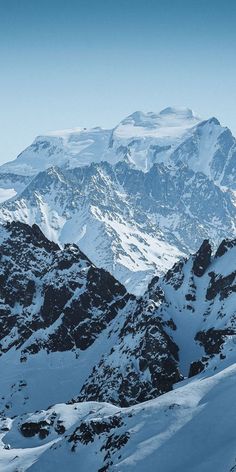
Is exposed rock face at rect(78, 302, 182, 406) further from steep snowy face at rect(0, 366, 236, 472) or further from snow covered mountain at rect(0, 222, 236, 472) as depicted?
steep snowy face at rect(0, 366, 236, 472)

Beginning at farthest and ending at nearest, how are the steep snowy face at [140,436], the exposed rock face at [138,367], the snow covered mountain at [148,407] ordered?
1. the exposed rock face at [138,367]
2. the snow covered mountain at [148,407]
3. the steep snowy face at [140,436]

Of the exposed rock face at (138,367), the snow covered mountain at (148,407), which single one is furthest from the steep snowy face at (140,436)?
the exposed rock face at (138,367)

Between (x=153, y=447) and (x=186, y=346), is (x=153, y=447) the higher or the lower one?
the higher one

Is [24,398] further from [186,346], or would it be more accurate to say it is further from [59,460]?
[59,460]

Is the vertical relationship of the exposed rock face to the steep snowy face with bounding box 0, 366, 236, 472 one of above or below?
below

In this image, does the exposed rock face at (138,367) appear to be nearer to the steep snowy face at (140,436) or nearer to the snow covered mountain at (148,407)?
the snow covered mountain at (148,407)

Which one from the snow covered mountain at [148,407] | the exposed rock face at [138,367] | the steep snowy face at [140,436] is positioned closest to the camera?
the steep snowy face at [140,436]

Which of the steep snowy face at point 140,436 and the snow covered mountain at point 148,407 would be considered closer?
the steep snowy face at point 140,436

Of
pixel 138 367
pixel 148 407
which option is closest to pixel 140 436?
pixel 148 407

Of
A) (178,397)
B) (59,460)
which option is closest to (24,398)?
(59,460)

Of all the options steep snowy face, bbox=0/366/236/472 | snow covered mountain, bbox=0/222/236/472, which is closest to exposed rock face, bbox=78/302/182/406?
snow covered mountain, bbox=0/222/236/472

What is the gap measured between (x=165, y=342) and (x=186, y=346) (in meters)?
14.4

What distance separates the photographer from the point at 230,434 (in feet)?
330

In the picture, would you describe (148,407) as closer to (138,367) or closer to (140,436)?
(140,436)
